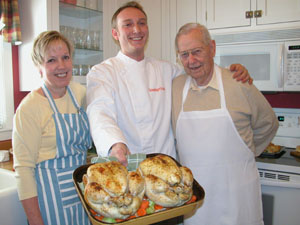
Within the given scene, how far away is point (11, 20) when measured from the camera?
2.05 m

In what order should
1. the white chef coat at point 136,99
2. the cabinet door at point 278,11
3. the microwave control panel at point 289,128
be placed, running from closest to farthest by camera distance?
the white chef coat at point 136,99, the cabinet door at point 278,11, the microwave control panel at point 289,128

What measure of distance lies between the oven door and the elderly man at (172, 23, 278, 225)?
0.50m

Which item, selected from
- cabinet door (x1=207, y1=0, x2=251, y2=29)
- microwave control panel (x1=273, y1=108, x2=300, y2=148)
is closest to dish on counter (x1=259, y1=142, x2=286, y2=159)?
microwave control panel (x1=273, y1=108, x2=300, y2=148)

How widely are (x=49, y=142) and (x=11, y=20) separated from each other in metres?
1.25

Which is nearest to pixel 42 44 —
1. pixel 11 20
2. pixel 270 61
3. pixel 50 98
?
pixel 50 98

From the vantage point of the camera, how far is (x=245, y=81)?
4.63 ft

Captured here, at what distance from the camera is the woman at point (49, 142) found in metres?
1.19

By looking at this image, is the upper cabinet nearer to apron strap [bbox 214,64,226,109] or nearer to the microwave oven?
the microwave oven

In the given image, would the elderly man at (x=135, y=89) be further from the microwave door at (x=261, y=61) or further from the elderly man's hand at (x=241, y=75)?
the microwave door at (x=261, y=61)

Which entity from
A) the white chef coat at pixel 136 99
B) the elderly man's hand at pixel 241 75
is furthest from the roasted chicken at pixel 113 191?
the elderly man's hand at pixel 241 75

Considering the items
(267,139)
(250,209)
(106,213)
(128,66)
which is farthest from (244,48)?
(106,213)

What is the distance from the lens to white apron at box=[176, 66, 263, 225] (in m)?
1.38

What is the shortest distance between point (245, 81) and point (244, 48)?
2.50 ft

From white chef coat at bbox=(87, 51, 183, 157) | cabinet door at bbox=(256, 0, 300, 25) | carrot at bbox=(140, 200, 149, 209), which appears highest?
cabinet door at bbox=(256, 0, 300, 25)
